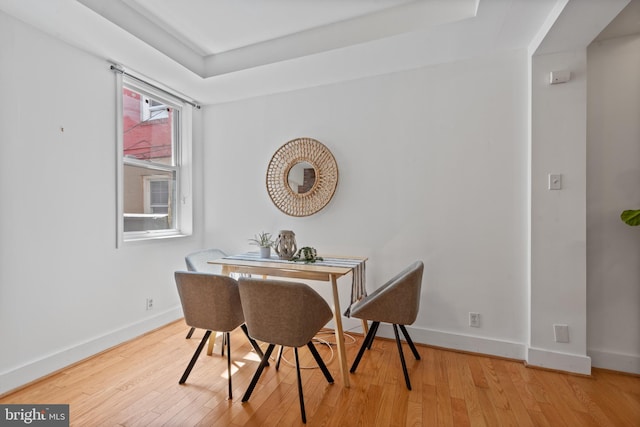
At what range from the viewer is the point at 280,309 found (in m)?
1.60

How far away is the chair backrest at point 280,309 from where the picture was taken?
1582 millimetres

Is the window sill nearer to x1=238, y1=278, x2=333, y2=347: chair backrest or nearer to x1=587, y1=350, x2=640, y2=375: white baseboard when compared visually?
x1=238, y1=278, x2=333, y2=347: chair backrest

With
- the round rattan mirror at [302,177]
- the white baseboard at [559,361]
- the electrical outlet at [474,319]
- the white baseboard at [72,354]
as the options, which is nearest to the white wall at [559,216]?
the white baseboard at [559,361]

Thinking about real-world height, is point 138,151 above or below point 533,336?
above

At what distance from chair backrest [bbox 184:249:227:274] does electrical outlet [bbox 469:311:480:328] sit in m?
2.20

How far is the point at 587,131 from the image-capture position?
6.98 ft

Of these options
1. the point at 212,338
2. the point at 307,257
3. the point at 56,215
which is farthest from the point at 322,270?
the point at 56,215

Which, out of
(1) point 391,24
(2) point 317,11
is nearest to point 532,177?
(1) point 391,24

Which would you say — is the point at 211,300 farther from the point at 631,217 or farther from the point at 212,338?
the point at 631,217

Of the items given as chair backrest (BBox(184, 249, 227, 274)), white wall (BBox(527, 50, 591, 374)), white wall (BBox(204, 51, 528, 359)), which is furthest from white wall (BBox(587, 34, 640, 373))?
chair backrest (BBox(184, 249, 227, 274))

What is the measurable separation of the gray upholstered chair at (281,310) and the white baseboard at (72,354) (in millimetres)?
1527

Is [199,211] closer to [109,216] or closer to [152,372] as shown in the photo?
[109,216]

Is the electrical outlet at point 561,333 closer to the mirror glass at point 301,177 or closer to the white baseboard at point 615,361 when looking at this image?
the white baseboard at point 615,361

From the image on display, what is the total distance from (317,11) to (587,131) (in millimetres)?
2140
